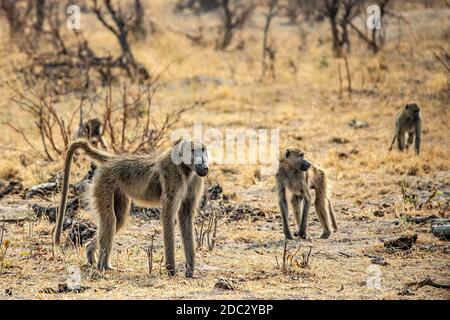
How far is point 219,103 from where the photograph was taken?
48.5ft

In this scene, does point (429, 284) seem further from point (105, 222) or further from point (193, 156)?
point (105, 222)

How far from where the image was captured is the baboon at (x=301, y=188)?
7960 mm

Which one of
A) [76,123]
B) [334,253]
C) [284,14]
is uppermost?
[284,14]

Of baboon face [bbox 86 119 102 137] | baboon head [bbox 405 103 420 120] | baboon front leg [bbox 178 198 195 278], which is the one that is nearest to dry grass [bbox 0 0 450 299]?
baboon front leg [bbox 178 198 195 278]

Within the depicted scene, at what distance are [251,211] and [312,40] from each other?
13649mm

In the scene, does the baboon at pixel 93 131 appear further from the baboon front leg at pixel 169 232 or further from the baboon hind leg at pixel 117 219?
the baboon front leg at pixel 169 232

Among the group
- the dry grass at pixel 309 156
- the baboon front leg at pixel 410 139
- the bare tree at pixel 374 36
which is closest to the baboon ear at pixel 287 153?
the dry grass at pixel 309 156

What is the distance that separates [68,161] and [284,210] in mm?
2317

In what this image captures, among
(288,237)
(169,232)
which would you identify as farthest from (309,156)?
(169,232)

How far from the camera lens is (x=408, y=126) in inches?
463

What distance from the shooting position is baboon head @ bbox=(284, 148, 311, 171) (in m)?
7.98
